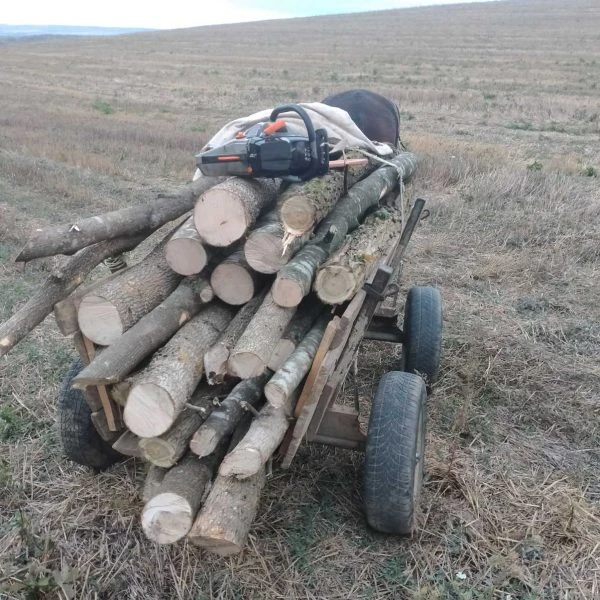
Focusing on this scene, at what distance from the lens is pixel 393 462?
2871 mm

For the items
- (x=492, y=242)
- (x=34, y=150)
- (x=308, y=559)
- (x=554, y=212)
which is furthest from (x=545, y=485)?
(x=34, y=150)

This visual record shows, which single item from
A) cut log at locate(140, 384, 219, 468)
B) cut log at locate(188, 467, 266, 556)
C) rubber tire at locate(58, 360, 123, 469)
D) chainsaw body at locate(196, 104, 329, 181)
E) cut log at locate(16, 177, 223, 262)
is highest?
chainsaw body at locate(196, 104, 329, 181)

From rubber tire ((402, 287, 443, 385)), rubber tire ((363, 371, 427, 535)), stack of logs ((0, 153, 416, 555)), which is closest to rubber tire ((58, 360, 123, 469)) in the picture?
stack of logs ((0, 153, 416, 555))

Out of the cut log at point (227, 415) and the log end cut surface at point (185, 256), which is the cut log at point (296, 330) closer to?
the cut log at point (227, 415)

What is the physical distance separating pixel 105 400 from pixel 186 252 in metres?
0.84

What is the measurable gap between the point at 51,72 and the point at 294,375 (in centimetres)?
3833

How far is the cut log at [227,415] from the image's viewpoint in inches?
102

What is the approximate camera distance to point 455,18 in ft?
219

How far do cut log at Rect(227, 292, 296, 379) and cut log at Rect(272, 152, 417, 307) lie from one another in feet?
0.31

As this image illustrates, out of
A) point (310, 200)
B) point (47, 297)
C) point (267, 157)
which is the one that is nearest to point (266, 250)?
point (310, 200)

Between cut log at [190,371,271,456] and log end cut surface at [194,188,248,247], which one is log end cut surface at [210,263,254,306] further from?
cut log at [190,371,271,456]

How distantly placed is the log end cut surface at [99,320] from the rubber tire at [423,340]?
2439 millimetres

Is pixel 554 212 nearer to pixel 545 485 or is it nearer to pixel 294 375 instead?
pixel 545 485

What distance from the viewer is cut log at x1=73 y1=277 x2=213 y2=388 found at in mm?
2592
